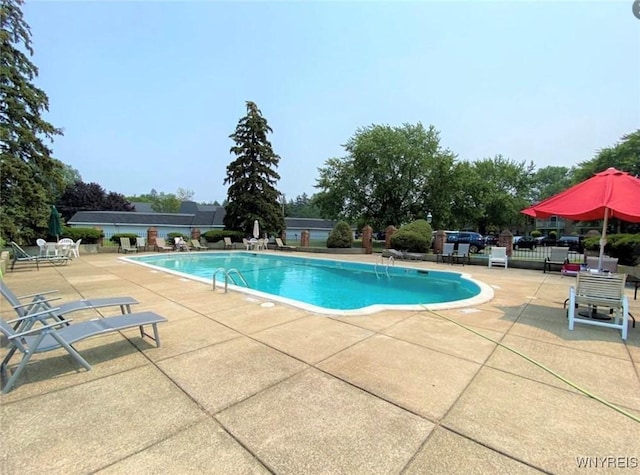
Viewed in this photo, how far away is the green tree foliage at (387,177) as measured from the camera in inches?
980

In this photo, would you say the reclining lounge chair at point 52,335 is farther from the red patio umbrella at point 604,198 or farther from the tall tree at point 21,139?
the tall tree at point 21,139

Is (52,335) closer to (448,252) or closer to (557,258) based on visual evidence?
(448,252)

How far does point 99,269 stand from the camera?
1055cm

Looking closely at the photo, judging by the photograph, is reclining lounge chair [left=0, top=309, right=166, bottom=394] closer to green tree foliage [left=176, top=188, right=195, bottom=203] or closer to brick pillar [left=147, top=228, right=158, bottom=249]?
brick pillar [left=147, top=228, right=158, bottom=249]

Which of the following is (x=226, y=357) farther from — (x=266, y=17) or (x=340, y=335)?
(x=266, y=17)

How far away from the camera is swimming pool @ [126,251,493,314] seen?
704cm

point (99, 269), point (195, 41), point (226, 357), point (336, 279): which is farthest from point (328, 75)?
point (226, 357)

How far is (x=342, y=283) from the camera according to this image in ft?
36.1

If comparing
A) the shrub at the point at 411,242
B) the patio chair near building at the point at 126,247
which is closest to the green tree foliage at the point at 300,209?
the patio chair near building at the point at 126,247

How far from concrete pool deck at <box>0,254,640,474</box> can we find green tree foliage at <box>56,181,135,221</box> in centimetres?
5200

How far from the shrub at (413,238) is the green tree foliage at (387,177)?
30.8ft

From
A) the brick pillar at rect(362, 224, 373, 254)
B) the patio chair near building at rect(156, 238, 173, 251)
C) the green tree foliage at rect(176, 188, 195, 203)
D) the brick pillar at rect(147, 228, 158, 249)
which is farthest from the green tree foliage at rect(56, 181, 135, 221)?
the brick pillar at rect(362, 224, 373, 254)

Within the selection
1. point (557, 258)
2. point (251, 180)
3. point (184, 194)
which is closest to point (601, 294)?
point (557, 258)

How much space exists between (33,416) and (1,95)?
56.0ft
